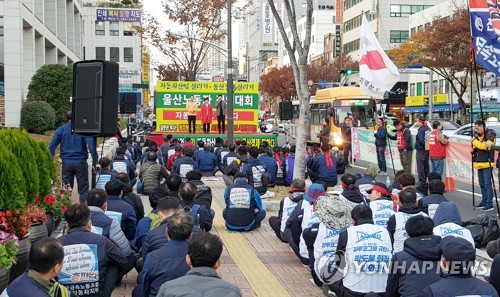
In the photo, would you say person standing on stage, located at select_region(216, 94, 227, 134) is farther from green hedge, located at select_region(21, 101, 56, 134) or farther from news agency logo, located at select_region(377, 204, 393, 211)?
news agency logo, located at select_region(377, 204, 393, 211)

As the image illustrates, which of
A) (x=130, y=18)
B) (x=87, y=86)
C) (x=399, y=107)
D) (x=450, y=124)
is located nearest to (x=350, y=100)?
(x=450, y=124)

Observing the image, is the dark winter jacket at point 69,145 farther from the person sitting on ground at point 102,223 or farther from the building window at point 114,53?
the building window at point 114,53

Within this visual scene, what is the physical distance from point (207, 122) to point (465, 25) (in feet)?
70.2

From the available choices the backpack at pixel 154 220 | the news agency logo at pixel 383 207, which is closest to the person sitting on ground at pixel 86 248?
the backpack at pixel 154 220

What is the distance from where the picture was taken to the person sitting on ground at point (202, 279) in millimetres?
3996

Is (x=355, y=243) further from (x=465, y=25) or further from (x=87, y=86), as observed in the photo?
(x=465, y=25)

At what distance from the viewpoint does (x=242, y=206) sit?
465 inches

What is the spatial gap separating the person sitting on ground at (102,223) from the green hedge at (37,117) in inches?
887

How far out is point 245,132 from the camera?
103ft

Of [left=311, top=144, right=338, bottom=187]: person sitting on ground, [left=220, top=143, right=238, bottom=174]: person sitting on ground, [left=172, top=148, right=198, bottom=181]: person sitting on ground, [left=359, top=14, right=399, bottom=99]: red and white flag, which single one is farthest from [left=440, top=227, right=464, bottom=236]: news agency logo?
[left=220, top=143, right=238, bottom=174]: person sitting on ground

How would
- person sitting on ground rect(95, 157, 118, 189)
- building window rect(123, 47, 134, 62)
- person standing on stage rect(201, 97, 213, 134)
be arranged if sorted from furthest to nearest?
building window rect(123, 47, 134, 62)
person standing on stage rect(201, 97, 213, 134)
person sitting on ground rect(95, 157, 118, 189)

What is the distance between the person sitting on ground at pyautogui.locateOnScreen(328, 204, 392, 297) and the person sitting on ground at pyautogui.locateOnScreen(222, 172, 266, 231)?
4874 mm

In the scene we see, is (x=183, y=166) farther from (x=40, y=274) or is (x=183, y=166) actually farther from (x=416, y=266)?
(x=40, y=274)

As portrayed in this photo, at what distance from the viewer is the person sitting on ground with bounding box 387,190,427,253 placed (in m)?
7.66
